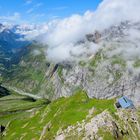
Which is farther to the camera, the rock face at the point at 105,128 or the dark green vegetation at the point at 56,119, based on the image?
the dark green vegetation at the point at 56,119

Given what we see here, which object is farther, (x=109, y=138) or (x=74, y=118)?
(x=74, y=118)

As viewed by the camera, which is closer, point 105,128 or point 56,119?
point 105,128

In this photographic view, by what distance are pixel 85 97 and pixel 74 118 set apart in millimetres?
43799

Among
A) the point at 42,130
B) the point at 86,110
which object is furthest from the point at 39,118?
the point at 86,110

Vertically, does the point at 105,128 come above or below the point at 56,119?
below

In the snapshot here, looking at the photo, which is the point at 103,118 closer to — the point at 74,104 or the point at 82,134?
the point at 82,134

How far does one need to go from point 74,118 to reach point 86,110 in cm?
843

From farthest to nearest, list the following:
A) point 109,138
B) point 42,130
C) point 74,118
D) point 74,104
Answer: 1. point 74,104
2. point 42,130
3. point 74,118
4. point 109,138

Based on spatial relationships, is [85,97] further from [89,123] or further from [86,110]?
[89,123]

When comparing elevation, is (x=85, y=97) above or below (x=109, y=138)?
above

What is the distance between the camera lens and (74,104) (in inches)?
6969

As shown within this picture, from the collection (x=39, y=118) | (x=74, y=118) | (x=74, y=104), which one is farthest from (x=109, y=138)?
(x=39, y=118)

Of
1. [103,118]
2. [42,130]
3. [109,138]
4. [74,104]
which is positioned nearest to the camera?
[109,138]

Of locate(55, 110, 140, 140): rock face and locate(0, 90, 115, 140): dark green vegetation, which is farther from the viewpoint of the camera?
locate(0, 90, 115, 140): dark green vegetation
